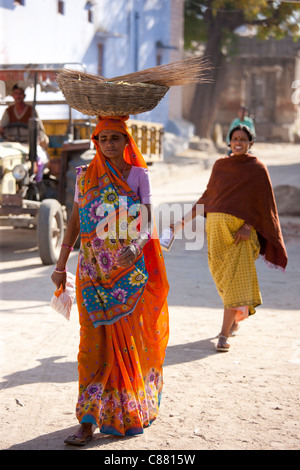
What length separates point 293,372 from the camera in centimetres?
505

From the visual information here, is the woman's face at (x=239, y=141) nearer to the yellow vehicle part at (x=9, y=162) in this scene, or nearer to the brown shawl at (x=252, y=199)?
the brown shawl at (x=252, y=199)

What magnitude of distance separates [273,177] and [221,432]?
1634cm

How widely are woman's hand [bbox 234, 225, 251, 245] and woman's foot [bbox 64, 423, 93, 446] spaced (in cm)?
231

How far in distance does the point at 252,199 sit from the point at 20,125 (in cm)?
496

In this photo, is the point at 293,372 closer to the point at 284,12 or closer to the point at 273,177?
the point at 273,177

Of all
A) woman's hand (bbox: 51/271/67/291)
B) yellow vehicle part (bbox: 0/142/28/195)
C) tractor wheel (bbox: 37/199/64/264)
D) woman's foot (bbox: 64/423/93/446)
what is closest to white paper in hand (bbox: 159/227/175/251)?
woman's hand (bbox: 51/271/67/291)

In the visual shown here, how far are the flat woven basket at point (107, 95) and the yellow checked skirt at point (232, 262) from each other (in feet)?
6.48

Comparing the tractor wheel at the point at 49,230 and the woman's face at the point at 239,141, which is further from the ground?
the woman's face at the point at 239,141

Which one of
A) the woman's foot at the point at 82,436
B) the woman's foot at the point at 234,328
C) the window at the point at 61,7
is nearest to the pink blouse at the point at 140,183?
the woman's foot at the point at 82,436

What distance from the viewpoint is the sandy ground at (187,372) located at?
3.92m

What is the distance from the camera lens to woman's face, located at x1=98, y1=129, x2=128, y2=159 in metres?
3.91

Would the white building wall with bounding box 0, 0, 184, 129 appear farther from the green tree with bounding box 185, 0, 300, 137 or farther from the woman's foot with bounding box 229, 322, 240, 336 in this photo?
the woman's foot with bounding box 229, 322, 240, 336

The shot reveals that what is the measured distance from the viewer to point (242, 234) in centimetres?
567

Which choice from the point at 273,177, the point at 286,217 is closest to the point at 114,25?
the point at 273,177
